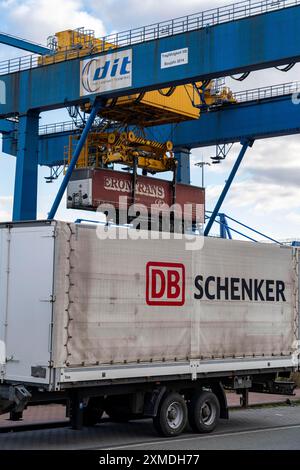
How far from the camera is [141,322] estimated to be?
13.0m

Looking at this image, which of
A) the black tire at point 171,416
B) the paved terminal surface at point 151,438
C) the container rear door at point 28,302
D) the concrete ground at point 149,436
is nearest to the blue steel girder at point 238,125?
the concrete ground at point 149,436

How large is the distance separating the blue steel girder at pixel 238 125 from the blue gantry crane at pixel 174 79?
0.04 meters

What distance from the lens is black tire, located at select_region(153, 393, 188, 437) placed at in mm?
13273

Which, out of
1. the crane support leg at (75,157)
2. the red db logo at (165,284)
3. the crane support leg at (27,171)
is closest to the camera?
the red db logo at (165,284)

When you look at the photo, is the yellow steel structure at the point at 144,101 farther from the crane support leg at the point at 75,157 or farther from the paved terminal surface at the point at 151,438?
the paved terminal surface at the point at 151,438

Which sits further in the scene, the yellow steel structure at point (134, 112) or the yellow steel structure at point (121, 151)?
the yellow steel structure at point (121, 151)

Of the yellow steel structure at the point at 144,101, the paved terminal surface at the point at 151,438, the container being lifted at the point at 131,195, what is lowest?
the paved terminal surface at the point at 151,438

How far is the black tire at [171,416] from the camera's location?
1327 centimetres

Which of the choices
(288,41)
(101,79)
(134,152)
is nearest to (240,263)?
(288,41)

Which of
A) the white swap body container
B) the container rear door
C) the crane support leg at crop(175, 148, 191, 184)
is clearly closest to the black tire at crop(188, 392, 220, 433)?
the white swap body container

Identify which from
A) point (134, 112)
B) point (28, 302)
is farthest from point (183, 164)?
point (28, 302)

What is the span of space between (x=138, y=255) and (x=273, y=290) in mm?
3725

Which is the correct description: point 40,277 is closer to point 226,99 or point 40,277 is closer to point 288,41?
point 288,41

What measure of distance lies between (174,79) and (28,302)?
14.1 m
